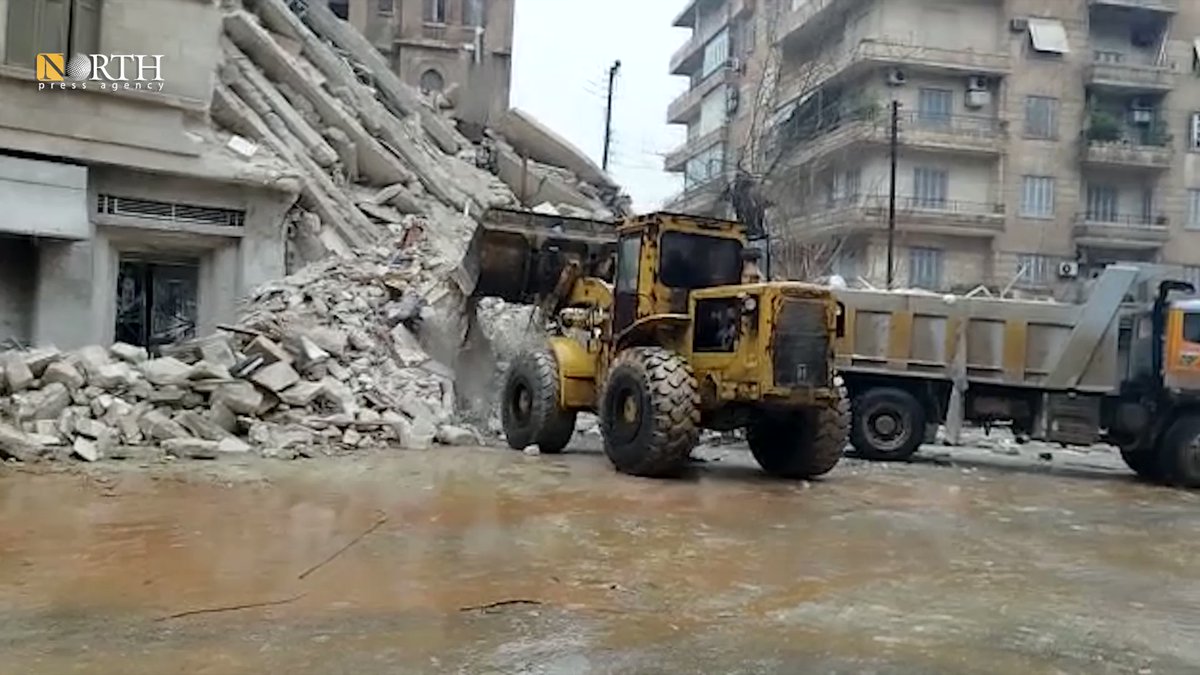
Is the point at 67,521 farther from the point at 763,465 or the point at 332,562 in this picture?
the point at 763,465

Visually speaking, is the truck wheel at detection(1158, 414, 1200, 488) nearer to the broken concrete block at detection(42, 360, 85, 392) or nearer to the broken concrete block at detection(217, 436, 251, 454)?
the broken concrete block at detection(217, 436, 251, 454)

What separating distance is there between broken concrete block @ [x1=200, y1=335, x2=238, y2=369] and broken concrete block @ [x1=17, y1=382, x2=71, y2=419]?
1668mm

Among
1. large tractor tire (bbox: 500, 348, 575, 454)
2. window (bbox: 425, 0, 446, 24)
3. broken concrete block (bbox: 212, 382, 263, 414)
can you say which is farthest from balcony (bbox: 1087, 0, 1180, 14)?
broken concrete block (bbox: 212, 382, 263, 414)

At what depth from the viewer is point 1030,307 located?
14.6 metres

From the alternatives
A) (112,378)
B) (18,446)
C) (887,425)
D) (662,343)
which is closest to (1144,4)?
(887,425)

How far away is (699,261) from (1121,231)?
29.5 m

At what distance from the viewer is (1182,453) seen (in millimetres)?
13250

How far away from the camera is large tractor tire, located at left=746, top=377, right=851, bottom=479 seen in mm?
11133

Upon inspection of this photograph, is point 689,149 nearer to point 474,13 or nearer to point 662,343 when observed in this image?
point 474,13

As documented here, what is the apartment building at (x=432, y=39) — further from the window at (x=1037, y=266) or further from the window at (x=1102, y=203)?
the window at (x=1102, y=203)

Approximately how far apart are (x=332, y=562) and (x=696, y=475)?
5751 mm

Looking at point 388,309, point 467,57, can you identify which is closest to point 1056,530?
point 388,309

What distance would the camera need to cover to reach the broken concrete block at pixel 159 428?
11117mm

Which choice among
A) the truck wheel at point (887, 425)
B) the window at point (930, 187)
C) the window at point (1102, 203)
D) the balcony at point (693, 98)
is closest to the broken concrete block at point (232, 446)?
the truck wheel at point (887, 425)
